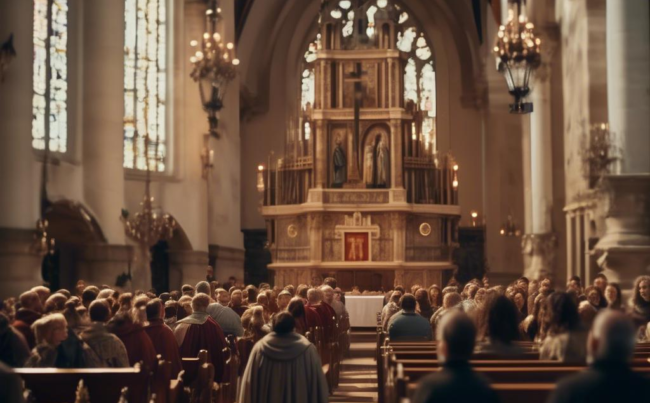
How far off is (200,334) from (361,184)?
24217 mm

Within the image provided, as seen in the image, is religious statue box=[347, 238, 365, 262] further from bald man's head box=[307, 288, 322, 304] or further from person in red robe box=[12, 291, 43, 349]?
person in red robe box=[12, 291, 43, 349]

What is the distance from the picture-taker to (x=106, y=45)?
2666 cm

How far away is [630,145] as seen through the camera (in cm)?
1652

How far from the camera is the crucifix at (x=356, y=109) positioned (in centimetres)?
3531

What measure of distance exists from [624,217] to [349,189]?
62.8 feet

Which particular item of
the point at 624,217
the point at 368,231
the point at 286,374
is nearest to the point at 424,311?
the point at 624,217

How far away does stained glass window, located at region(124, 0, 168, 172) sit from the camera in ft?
101

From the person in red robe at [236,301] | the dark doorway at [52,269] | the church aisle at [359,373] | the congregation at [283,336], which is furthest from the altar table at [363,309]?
the congregation at [283,336]

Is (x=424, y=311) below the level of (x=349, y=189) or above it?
below

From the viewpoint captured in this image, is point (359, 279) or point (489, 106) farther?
point (489, 106)

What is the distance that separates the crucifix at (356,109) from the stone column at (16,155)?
15.5 meters

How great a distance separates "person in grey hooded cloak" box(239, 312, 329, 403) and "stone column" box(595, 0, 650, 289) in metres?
8.57

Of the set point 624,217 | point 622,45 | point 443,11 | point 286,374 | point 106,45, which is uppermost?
point 443,11

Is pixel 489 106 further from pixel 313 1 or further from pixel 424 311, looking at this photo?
pixel 424 311
